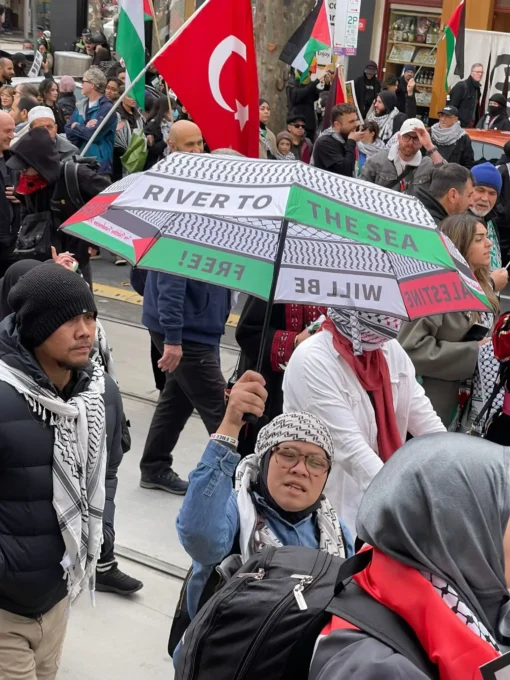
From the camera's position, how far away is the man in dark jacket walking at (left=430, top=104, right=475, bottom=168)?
12.1 m

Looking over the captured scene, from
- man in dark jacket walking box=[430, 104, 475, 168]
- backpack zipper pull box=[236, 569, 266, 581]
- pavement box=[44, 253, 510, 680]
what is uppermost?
backpack zipper pull box=[236, 569, 266, 581]

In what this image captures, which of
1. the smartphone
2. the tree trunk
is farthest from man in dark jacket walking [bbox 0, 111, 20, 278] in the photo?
the tree trunk

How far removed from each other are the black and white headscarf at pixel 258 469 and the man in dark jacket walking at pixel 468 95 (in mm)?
15407

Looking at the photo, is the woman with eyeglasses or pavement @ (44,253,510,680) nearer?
the woman with eyeglasses

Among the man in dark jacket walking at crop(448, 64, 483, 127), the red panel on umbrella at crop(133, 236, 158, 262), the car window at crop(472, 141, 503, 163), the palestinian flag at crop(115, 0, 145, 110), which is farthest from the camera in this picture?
the man in dark jacket walking at crop(448, 64, 483, 127)

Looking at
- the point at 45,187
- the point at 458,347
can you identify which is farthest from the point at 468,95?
the point at 458,347

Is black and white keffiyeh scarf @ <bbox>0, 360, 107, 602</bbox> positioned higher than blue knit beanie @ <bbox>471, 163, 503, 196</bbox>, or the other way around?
blue knit beanie @ <bbox>471, 163, 503, 196</bbox>

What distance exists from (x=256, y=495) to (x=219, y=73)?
9.13 feet

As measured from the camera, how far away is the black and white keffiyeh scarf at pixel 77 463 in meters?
3.00

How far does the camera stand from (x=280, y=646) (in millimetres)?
1910

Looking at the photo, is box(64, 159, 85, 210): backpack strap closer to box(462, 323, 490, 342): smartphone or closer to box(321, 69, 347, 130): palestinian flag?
box(462, 323, 490, 342): smartphone

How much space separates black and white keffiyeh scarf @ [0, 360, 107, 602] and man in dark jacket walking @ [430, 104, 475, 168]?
9.53 metres

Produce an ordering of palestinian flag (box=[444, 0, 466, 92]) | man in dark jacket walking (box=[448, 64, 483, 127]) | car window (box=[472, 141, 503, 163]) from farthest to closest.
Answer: man in dark jacket walking (box=[448, 64, 483, 127]), palestinian flag (box=[444, 0, 466, 92]), car window (box=[472, 141, 503, 163])

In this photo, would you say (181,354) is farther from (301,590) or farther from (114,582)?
(301,590)
